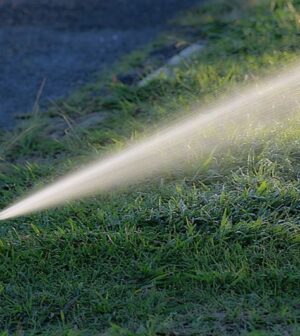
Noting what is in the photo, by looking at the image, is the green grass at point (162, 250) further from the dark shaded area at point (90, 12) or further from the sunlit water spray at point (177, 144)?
the dark shaded area at point (90, 12)

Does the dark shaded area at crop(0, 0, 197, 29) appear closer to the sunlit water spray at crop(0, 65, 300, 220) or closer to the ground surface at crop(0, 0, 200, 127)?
the ground surface at crop(0, 0, 200, 127)

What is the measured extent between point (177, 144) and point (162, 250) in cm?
99

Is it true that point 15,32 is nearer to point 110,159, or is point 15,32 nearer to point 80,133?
point 80,133

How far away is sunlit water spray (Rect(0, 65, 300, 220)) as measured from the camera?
14.8 feet

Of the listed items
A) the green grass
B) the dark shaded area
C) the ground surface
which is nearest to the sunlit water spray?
the green grass

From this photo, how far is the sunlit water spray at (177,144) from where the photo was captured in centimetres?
451

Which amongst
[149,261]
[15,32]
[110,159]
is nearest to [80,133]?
[110,159]

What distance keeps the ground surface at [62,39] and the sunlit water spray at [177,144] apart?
126 centimetres

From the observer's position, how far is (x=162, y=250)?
3932 mm

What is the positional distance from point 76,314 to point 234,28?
3.66 meters

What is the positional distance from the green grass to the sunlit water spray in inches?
4.2

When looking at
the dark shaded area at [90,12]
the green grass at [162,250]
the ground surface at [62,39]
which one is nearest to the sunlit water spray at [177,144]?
the green grass at [162,250]

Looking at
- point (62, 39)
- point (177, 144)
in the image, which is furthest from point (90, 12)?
point (177, 144)

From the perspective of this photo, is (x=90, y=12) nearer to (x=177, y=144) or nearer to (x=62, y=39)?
(x=62, y=39)
